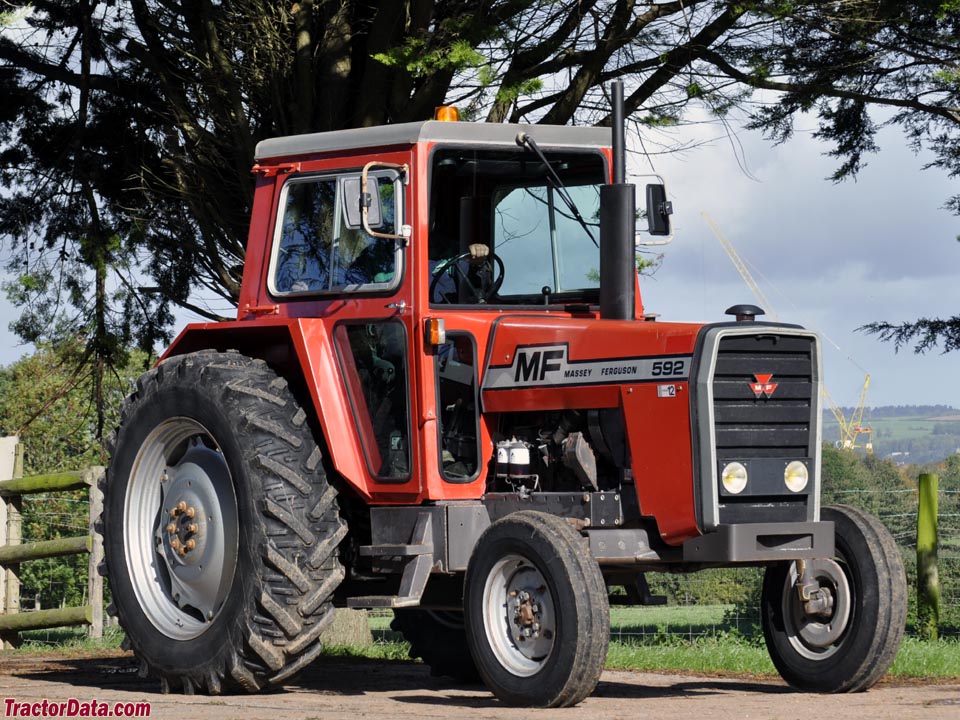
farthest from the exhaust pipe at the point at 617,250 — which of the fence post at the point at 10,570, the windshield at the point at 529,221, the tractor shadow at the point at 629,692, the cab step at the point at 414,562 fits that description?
the fence post at the point at 10,570

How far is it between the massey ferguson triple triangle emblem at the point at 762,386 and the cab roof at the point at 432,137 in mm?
1830

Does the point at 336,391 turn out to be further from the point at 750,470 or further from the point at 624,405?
the point at 750,470

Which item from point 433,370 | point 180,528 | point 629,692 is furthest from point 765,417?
point 180,528

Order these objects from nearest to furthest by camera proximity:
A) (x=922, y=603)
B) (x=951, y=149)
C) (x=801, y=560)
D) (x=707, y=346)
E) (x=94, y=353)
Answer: (x=707, y=346) → (x=801, y=560) → (x=922, y=603) → (x=951, y=149) → (x=94, y=353)

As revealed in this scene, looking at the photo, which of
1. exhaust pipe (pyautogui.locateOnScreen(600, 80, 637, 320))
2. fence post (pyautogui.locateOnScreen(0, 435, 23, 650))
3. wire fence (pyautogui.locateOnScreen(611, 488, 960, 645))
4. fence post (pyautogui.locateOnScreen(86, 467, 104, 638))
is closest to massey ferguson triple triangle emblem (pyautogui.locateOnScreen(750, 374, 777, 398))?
exhaust pipe (pyautogui.locateOnScreen(600, 80, 637, 320))

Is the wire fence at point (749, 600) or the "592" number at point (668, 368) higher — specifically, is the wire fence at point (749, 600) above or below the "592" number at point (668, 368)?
below

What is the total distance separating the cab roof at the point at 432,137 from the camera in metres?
7.73

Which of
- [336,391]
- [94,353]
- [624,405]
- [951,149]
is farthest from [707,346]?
[94,353]

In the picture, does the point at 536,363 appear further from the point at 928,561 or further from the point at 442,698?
the point at 928,561

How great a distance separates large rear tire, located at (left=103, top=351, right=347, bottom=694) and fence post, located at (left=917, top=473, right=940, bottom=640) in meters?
5.35

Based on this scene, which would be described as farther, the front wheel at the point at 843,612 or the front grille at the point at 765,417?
the front wheel at the point at 843,612

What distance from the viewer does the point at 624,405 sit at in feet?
23.6

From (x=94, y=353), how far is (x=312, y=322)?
23.6ft

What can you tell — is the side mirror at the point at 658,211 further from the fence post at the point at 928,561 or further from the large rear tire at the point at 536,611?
the fence post at the point at 928,561
